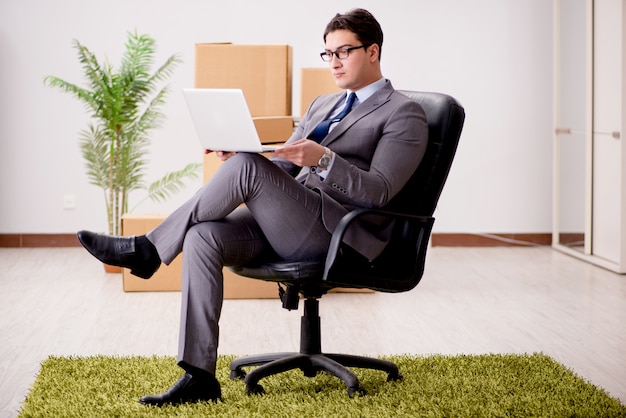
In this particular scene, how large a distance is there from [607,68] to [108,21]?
325cm

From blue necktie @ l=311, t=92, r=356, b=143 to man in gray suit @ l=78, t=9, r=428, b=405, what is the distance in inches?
5.5

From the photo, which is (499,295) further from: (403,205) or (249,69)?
(403,205)

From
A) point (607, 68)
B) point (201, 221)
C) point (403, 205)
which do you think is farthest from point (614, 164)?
point (201, 221)

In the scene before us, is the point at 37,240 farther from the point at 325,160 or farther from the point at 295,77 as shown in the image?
the point at 325,160

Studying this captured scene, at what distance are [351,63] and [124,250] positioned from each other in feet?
2.99

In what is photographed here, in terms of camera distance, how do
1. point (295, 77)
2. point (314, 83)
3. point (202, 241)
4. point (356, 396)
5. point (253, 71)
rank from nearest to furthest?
point (202, 241)
point (356, 396)
point (253, 71)
point (314, 83)
point (295, 77)

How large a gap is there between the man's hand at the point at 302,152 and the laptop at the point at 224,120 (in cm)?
5

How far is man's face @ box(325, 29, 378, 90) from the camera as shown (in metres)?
2.90

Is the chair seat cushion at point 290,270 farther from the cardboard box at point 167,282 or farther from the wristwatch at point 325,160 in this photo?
the cardboard box at point 167,282

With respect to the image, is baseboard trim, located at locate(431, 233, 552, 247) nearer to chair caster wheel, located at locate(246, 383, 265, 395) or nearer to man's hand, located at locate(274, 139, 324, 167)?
chair caster wheel, located at locate(246, 383, 265, 395)

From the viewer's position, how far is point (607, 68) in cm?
556

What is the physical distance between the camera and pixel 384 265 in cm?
282

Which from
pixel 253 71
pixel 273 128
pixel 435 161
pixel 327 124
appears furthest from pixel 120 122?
pixel 435 161

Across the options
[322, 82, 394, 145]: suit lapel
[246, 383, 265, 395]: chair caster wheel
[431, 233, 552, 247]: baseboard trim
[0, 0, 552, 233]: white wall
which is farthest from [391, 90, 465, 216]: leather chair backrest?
[431, 233, 552, 247]: baseboard trim
